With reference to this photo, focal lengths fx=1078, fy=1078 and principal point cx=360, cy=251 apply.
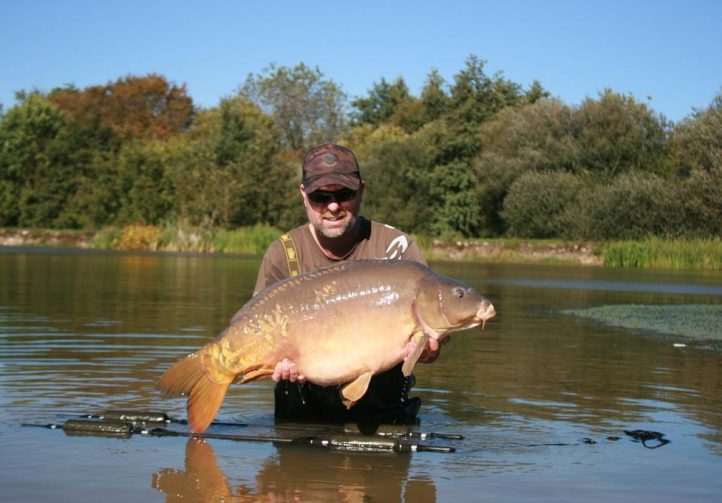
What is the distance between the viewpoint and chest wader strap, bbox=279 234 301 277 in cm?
637

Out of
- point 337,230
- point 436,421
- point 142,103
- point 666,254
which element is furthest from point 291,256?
point 142,103

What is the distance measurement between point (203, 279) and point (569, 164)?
3196cm

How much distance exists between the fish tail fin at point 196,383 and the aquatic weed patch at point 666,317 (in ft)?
31.4

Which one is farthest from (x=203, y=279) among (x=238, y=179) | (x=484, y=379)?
(x=238, y=179)

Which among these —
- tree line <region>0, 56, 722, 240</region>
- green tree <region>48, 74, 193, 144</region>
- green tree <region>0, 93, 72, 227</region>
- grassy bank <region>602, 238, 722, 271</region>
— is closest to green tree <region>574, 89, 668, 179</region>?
tree line <region>0, 56, 722, 240</region>

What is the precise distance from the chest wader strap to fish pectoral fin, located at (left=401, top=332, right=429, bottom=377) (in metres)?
1.24

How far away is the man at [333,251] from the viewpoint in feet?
20.0

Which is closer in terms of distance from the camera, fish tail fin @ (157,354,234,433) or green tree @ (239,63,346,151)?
fish tail fin @ (157,354,234,433)

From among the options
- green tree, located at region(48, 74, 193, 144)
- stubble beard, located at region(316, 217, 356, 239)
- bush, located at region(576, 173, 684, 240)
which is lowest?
stubble beard, located at region(316, 217, 356, 239)

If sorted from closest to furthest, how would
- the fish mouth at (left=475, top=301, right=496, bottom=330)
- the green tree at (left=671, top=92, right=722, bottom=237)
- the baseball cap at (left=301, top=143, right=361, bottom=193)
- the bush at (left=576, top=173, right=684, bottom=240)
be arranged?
the fish mouth at (left=475, top=301, right=496, bottom=330) < the baseball cap at (left=301, top=143, right=361, bottom=193) < the green tree at (left=671, top=92, right=722, bottom=237) < the bush at (left=576, top=173, right=684, bottom=240)

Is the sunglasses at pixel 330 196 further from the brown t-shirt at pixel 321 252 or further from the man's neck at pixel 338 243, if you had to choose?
the brown t-shirt at pixel 321 252

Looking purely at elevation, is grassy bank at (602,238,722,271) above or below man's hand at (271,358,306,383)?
above

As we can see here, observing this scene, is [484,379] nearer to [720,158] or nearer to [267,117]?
[720,158]

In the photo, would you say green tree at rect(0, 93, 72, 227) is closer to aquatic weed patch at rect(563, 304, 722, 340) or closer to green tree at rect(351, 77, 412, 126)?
green tree at rect(351, 77, 412, 126)
